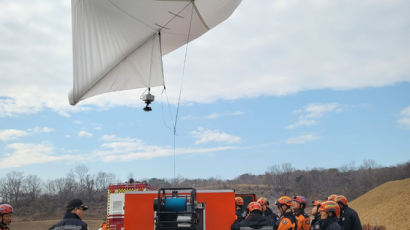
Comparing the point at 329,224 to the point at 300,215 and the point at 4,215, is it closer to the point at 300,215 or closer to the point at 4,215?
the point at 300,215

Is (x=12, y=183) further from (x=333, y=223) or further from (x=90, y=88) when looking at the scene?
(x=333, y=223)

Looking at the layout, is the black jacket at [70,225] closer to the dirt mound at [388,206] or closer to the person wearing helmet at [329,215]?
the person wearing helmet at [329,215]

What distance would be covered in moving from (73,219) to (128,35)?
10359 millimetres

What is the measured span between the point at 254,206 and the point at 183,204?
4.64 feet

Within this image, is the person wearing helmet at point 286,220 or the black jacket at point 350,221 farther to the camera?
the black jacket at point 350,221

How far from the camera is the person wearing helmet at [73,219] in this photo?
18.2ft

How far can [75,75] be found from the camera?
14.7 meters

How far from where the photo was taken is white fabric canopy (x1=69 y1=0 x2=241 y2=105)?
13.5 metres

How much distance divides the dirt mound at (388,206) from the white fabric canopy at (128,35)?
94.2 ft

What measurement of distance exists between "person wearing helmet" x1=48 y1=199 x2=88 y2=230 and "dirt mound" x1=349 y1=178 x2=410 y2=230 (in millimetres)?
34199

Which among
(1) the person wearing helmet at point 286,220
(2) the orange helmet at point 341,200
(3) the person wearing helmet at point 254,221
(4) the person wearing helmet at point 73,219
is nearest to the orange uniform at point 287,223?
(1) the person wearing helmet at point 286,220

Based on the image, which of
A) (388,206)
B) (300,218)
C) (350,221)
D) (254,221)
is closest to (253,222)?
(254,221)

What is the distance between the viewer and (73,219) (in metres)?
5.64

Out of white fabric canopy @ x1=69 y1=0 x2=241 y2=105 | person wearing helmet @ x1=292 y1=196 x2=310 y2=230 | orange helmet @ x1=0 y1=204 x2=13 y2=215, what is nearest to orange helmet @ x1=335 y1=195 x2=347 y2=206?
person wearing helmet @ x1=292 y1=196 x2=310 y2=230
